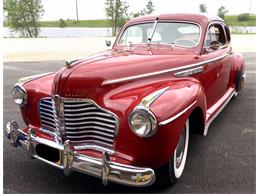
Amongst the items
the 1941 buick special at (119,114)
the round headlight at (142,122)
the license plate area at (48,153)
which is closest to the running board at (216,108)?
the 1941 buick special at (119,114)

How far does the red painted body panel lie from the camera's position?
9.21ft

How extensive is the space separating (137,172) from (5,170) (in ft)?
5.44

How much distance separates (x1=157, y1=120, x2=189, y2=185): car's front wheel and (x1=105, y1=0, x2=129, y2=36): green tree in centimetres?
3301

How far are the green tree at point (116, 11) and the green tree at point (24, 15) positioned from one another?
814 cm

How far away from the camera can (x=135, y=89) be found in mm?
3135

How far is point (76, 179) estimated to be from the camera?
3.37 meters

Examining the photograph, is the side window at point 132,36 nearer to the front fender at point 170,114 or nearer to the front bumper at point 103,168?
the front fender at point 170,114

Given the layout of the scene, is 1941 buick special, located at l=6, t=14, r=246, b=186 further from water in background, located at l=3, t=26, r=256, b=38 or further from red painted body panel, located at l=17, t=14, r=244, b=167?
water in background, located at l=3, t=26, r=256, b=38

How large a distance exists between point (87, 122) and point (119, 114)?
336 millimetres

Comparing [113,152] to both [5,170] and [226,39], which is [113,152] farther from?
[226,39]

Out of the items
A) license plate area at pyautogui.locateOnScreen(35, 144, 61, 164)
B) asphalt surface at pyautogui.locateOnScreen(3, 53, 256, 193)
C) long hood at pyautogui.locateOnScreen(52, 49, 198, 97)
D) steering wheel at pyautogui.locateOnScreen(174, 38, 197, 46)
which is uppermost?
steering wheel at pyautogui.locateOnScreen(174, 38, 197, 46)

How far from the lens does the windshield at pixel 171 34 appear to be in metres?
4.37

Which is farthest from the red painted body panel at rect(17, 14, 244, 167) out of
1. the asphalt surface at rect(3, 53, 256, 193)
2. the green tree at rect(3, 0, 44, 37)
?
Answer: the green tree at rect(3, 0, 44, 37)
